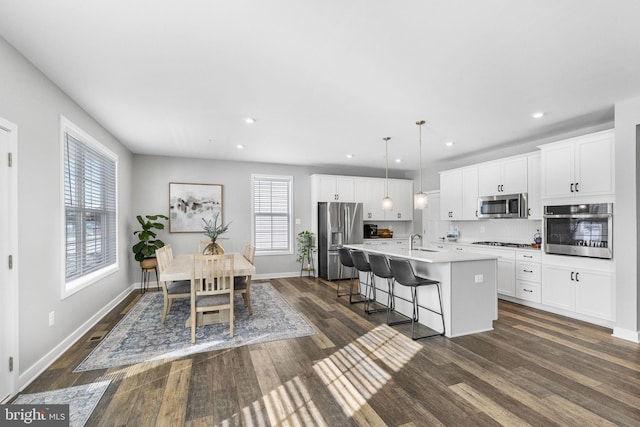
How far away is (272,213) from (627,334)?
5.78m

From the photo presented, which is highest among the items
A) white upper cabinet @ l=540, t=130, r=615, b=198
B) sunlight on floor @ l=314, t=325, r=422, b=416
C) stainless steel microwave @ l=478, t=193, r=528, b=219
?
white upper cabinet @ l=540, t=130, r=615, b=198

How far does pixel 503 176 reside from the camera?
207 inches

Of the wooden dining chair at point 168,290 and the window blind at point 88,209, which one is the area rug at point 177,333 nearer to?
the wooden dining chair at point 168,290

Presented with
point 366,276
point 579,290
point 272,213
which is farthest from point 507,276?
point 272,213

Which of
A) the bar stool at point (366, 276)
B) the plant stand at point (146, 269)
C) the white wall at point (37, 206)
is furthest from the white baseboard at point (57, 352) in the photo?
the bar stool at point (366, 276)

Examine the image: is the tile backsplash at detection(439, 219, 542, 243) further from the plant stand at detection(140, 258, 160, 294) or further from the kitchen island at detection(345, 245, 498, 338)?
the plant stand at detection(140, 258, 160, 294)

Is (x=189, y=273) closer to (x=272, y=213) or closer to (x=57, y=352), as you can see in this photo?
(x=57, y=352)

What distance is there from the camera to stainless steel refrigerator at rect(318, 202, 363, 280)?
6.65 m

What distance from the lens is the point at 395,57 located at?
2494mm

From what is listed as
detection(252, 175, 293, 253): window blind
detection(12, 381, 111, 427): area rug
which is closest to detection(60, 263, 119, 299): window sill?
detection(12, 381, 111, 427): area rug

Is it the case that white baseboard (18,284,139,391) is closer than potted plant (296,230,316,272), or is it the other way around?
white baseboard (18,284,139,391)

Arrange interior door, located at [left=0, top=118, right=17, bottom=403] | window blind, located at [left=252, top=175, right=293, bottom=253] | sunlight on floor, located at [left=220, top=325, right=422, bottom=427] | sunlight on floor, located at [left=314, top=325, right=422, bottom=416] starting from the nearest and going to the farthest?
sunlight on floor, located at [left=220, top=325, right=422, bottom=427], interior door, located at [left=0, top=118, right=17, bottom=403], sunlight on floor, located at [left=314, top=325, right=422, bottom=416], window blind, located at [left=252, top=175, right=293, bottom=253]

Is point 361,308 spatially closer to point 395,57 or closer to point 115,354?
point 115,354

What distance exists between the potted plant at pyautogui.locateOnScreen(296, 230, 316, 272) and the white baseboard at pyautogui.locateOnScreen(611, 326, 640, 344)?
4.92 m
